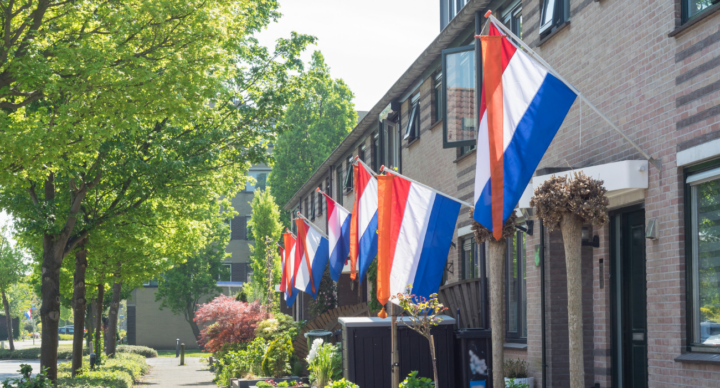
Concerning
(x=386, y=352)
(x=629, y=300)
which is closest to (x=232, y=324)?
(x=386, y=352)

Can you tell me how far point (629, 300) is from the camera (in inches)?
334

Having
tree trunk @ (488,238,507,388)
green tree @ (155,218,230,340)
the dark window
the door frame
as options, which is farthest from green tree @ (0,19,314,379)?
green tree @ (155,218,230,340)

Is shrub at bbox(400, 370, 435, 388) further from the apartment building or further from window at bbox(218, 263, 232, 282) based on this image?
the apartment building

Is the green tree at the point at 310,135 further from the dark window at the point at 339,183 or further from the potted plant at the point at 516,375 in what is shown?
the potted plant at the point at 516,375

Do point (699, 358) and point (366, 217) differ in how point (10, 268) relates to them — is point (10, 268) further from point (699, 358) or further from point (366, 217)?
point (699, 358)

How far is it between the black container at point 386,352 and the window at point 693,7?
206 inches

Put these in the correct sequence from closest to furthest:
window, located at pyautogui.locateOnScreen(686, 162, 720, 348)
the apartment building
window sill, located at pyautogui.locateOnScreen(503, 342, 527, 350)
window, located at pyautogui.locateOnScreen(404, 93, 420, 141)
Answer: window, located at pyautogui.locateOnScreen(686, 162, 720, 348), window sill, located at pyautogui.locateOnScreen(503, 342, 527, 350), window, located at pyautogui.locateOnScreen(404, 93, 420, 141), the apartment building

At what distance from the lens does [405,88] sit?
16859mm

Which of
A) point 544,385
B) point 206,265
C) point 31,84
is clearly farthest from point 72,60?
point 206,265

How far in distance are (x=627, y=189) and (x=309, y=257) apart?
9.47 metres

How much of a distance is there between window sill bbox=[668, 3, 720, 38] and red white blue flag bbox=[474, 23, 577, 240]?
5.08 feet

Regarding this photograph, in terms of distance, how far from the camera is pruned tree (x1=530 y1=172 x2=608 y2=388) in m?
6.11

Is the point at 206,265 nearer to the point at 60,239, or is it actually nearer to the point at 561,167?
the point at 60,239

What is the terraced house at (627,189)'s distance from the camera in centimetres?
676
